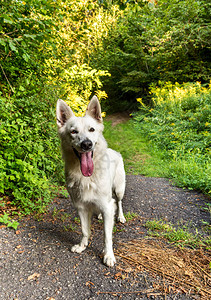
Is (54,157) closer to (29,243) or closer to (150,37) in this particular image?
(29,243)

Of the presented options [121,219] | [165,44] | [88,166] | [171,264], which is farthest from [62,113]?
[165,44]

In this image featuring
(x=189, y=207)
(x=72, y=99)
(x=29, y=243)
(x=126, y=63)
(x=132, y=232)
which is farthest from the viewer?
(x=126, y=63)

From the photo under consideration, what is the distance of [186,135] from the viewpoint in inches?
222

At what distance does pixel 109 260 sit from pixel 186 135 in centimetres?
450

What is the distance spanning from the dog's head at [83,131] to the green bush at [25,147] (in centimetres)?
87

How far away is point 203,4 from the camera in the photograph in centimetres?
819

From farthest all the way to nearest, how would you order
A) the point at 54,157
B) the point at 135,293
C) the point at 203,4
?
the point at 203,4, the point at 54,157, the point at 135,293

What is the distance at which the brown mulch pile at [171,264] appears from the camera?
5.88 ft

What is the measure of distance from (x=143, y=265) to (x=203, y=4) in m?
10.3

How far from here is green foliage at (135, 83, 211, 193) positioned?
4133mm

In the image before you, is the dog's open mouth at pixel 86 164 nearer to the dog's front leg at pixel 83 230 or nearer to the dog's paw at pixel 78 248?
the dog's front leg at pixel 83 230

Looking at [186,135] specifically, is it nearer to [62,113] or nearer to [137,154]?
[137,154]

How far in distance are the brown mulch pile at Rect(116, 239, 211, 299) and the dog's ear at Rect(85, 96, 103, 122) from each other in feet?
5.34

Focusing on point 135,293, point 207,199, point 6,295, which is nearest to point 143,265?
point 135,293
